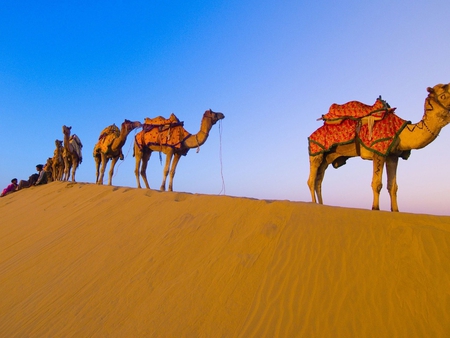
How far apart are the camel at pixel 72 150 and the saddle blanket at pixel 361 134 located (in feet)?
41.2

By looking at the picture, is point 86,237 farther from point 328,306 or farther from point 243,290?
point 328,306

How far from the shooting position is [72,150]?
1636 cm

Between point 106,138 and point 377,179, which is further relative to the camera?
point 106,138

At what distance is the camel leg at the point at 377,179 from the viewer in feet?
22.2

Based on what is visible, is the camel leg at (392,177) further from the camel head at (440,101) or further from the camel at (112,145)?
the camel at (112,145)

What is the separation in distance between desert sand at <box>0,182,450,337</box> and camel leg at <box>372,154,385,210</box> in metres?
1.86

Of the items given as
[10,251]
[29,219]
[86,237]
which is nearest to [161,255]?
[86,237]

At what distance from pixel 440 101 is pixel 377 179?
6.23 ft

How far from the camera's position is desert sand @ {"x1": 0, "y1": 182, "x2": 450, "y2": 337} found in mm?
3223

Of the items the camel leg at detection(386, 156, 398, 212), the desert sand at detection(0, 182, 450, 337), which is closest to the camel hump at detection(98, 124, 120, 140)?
the desert sand at detection(0, 182, 450, 337)

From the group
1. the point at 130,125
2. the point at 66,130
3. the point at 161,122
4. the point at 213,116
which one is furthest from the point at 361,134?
the point at 66,130

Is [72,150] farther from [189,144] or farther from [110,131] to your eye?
[189,144]

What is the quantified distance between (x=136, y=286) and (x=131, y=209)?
3.26 m

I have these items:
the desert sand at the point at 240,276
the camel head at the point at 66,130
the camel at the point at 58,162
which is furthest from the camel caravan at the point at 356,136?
the camel at the point at 58,162
